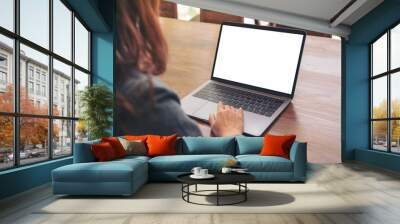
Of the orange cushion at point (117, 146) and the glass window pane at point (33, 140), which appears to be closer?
the glass window pane at point (33, 140)

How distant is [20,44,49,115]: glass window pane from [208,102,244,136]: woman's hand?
3843mm

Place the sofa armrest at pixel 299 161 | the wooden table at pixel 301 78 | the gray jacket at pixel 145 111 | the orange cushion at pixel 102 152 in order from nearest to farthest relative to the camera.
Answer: the orange cushion at pixel 102 152
the sofa armrest at pixel 299 161
the gray jacket at pixel 145 111
the wooden table at pixel 301 78

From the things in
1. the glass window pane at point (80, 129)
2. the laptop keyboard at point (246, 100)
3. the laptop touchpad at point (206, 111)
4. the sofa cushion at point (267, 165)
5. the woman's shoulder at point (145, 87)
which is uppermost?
the woman's shoulder at point (145, 87)

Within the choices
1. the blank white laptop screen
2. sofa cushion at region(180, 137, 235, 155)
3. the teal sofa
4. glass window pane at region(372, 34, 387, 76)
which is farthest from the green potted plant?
glass window pane at region(372, 34, 387, 76)

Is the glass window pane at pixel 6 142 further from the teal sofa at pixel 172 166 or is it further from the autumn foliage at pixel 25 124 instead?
the teal sofa at pixel 172 166

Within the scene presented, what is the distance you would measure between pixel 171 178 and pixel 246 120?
127 inches

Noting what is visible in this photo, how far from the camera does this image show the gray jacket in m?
8.52

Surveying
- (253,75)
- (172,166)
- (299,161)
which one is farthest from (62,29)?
(299,161)

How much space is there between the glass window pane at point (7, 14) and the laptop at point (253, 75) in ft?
14.4

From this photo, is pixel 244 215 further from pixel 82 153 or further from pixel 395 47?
pixel 395 47

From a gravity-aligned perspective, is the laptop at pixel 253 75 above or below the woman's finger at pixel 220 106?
above

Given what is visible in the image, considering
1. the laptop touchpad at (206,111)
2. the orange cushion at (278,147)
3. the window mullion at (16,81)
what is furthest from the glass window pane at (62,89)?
the orange cushion at (278,147)

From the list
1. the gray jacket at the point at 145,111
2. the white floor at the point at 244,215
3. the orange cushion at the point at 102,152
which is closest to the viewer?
the white floor at the point at 244,215

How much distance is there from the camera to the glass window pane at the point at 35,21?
17.2 feet
